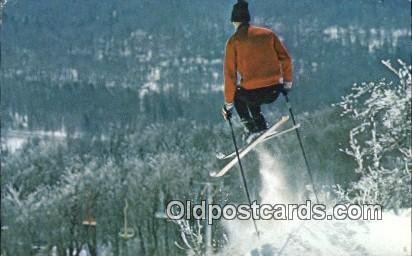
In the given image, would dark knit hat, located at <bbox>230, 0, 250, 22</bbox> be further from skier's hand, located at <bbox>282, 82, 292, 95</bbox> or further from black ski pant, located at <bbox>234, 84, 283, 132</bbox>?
skier's hand, located at <bbox>282, 82, 292, 95</bbox>

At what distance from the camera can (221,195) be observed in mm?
45125

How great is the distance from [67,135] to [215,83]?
213 ft

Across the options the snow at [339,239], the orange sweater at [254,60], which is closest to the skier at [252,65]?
the orange sweater at [254,60]

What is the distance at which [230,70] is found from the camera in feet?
43.7

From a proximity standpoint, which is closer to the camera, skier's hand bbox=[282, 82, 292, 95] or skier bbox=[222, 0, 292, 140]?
skier bbox=[222, 0, 292, 140]

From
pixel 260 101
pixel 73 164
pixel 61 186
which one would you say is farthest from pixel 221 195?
pixel 73 164

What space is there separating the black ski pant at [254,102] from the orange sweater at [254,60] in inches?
4.2

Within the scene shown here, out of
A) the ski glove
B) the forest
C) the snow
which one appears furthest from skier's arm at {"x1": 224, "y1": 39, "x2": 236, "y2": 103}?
the snow

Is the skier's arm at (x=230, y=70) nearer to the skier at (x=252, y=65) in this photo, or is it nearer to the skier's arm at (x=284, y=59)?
the skier at (x=252, y=65)

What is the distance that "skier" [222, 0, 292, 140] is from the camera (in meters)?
13.2

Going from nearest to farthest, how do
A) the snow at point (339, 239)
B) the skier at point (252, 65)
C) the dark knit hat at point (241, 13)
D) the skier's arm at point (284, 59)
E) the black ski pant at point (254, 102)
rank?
the snow at point (339, 239) < the dark knit hat at point (241, 13) < the skier at point (252, 65) < the skier's arm at point (284, 59) < the black ski pant at point (254, 102)

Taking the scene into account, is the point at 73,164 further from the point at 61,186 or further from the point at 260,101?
the point at 260,101

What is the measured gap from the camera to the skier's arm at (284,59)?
13289 millimetres

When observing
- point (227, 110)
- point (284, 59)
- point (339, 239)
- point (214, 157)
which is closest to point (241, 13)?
point (284, 59)
